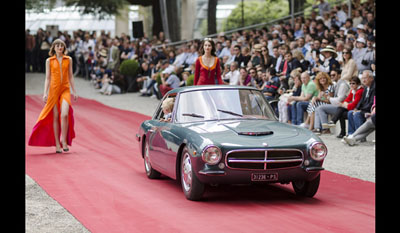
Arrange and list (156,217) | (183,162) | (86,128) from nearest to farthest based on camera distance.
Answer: (156,217) < (183,162) < (86,128)

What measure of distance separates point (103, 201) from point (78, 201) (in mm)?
315

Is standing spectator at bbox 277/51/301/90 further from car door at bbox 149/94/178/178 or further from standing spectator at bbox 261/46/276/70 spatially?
car door at bbox 149/94/178/178

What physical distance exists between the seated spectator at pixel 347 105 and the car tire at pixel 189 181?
7.68 meters

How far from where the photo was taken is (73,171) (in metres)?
11.8

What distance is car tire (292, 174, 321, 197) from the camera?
909 centimetres

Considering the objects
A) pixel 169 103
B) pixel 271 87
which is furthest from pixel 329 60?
pixel 169 103

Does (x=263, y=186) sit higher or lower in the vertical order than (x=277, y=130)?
lower

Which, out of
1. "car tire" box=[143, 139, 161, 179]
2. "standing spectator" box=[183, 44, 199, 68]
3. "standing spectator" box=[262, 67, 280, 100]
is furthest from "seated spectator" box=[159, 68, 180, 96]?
"car tire" box=[143, 139, 161, 179]

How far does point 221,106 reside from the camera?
9.99 meters

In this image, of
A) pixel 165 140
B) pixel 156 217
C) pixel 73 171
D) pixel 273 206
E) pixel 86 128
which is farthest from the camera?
pixel 86 128

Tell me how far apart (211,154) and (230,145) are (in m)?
0.25
